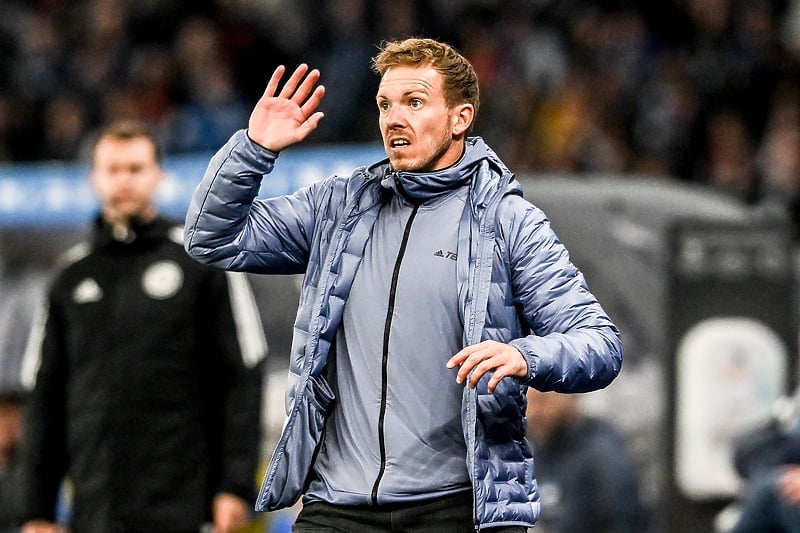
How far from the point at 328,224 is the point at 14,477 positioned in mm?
4828

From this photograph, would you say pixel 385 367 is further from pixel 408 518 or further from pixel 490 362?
pixel 490 362

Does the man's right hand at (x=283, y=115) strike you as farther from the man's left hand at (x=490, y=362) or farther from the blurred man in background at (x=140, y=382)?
the blurred man in background at (x=140, y=382)

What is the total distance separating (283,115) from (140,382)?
1.78m

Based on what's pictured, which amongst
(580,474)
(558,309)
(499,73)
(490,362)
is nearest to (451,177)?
(558,309)

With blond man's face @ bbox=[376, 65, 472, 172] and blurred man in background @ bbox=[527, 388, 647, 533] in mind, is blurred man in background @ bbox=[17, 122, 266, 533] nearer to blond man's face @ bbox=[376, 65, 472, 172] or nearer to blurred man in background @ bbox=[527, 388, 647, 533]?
blond man's face @ bbox=[376, 65, 472, 172]

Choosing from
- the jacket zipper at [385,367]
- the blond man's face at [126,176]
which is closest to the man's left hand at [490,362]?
the jacket zipper at [385,367]

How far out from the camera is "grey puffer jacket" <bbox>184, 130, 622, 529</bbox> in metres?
4.16

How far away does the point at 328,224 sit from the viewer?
4.44m

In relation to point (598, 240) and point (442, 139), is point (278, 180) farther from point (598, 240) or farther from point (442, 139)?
point (442, 139)

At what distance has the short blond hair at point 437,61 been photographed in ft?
14.4

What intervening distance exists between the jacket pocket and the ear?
2.34 ft

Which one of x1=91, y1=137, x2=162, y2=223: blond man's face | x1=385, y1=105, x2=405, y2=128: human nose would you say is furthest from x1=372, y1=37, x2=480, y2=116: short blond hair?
x1=91, y1=137, x2=162, y2=223: blond man's face

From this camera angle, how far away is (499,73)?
13750 millimetres

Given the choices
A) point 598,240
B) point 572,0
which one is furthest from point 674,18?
point 598,240
